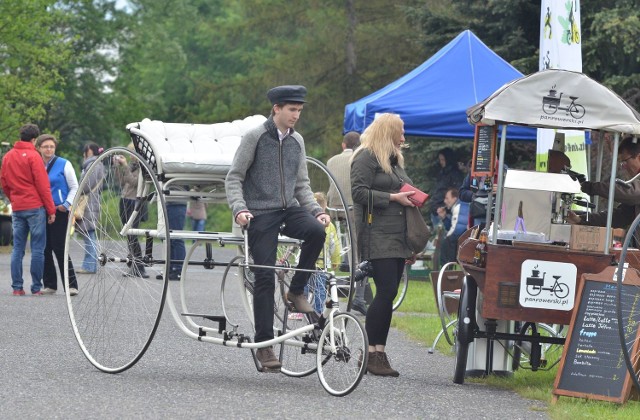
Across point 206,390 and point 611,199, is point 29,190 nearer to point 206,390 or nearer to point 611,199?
point 206,390

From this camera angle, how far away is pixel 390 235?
966 cm

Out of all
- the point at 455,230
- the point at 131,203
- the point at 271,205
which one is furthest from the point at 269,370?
the point at 455,230

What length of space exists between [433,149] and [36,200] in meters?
10.8

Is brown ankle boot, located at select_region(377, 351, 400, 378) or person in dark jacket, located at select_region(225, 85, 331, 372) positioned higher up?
person in dark jacket, located at select_region(225, 85, 331, 372)

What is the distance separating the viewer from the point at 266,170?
888cm

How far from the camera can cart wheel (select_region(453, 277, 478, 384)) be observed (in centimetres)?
929

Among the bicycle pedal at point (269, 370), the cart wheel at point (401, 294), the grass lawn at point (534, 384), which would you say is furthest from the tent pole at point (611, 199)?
the cart wheel at point (401, 294)

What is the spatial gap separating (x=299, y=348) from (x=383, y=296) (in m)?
0.79

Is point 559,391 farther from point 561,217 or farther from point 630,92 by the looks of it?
point 630,92

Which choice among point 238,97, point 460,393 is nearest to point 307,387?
point 460,393

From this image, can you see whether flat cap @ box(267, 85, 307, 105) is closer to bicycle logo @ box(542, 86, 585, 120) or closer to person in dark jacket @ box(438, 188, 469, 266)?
bicycle logo @ box(542, 86, 585, 120)

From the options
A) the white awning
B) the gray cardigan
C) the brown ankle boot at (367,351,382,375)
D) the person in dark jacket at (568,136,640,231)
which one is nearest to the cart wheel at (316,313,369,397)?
the gray cardigan

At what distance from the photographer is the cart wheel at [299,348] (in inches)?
343

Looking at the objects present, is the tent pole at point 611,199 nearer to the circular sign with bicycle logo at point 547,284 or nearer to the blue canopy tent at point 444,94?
the circular sign with bicycle logo at point 547,284
